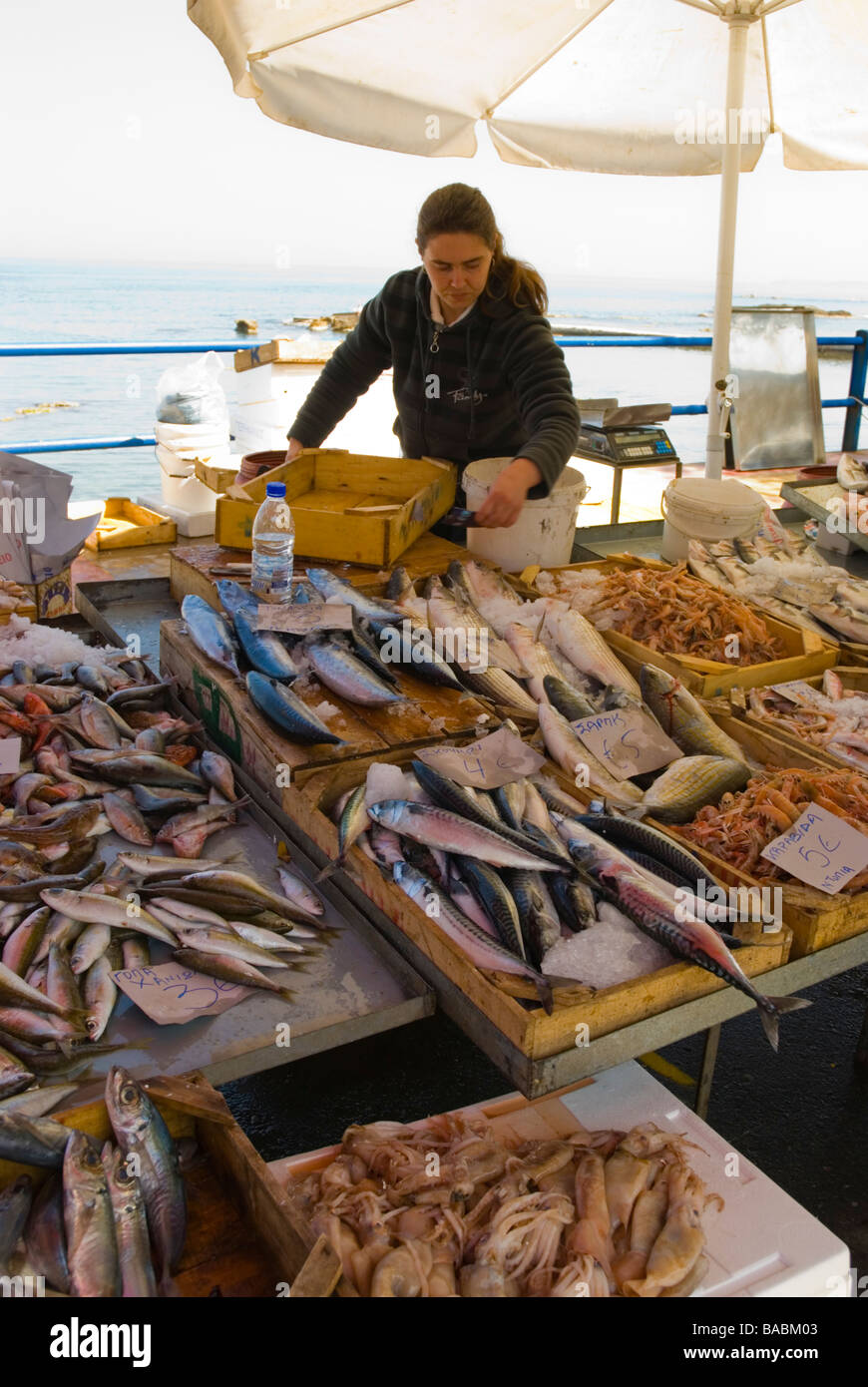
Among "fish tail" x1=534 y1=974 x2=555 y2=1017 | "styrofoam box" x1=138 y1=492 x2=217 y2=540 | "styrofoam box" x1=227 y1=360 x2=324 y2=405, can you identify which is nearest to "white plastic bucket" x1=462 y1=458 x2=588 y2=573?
"styrofoam box" x1=138 y1=492 x2=217 y2=540

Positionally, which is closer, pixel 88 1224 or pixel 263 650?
pixel 88 1224

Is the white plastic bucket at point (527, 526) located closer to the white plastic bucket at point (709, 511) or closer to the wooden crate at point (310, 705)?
the white plastic bucket at point (709, 511)

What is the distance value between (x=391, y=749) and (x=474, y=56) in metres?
4.77

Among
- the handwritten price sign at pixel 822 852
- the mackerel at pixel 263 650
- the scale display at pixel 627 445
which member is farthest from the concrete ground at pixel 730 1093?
the scale display at pixel 627 445

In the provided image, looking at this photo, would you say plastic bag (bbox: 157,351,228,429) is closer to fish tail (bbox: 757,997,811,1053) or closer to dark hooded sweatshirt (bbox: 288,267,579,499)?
dark hooded sweatshirt (bbox: 288,267,579,499)

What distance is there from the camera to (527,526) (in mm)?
3930

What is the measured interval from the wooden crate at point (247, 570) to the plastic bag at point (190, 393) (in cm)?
397

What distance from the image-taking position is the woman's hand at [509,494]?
3.62 m

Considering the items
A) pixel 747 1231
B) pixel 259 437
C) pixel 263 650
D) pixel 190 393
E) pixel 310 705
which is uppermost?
pixel 190 393

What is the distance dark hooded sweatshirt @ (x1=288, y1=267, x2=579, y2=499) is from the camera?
3.93 m

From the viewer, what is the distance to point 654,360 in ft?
114

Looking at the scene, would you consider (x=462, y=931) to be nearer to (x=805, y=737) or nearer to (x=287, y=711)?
(x=287, y=711)

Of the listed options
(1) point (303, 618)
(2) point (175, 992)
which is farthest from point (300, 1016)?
(1) point (303, 618)

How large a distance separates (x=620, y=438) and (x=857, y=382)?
4570 millimetres
